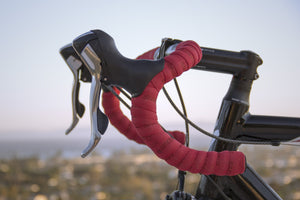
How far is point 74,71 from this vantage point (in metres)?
0.53

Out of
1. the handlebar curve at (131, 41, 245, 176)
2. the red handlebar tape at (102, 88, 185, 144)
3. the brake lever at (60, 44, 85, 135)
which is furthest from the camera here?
the red handlebar tape at (102, 88, 185, 144)

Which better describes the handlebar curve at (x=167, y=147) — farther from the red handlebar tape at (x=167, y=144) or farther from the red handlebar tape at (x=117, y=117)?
the red handlebar tape at (x=117, y=117)

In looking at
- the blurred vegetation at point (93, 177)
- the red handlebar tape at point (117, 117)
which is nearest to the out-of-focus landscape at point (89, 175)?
the blurred vegetation at point (93, 177)

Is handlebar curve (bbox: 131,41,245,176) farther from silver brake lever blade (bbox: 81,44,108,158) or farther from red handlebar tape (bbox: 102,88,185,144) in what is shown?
red handlebar tape (bbox: 102,88,185,144)

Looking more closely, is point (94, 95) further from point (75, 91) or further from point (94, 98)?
point (75, 91)

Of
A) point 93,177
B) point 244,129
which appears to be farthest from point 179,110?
point 93,177

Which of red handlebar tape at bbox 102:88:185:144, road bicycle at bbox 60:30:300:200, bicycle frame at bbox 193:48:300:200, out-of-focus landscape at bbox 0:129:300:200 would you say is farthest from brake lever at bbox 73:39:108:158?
out-of-focus landscape at bbox 0:129:300:200

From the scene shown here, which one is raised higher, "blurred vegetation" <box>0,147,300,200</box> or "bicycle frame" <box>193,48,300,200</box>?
"bicycle frame" <box>193,48,300,200</box>

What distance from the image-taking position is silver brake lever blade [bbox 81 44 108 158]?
1.35ft

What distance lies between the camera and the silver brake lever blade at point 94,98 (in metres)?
0.41

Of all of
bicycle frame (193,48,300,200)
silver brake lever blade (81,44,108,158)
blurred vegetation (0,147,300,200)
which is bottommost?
blurred vegetation (0,147,300,200)

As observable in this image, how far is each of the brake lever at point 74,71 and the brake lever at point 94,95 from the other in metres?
0.10

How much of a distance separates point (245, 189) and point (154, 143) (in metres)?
0.38

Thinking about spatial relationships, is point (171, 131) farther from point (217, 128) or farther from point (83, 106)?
point (83, 106)
